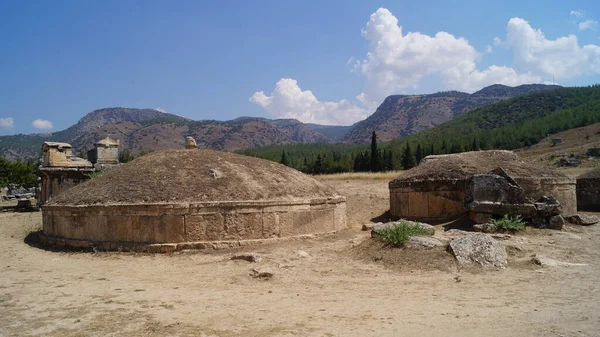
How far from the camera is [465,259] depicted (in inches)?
332

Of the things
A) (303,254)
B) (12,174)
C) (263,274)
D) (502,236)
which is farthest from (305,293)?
(12,174)

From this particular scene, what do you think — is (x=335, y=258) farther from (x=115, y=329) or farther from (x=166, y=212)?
(x=115, y=329)

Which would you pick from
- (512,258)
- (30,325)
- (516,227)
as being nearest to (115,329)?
(30,325)

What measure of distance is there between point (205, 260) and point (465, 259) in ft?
18.2

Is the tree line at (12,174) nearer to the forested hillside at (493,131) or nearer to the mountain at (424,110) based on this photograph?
the forested hillside at (493,131)

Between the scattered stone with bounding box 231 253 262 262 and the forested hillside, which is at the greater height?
the forested hillside

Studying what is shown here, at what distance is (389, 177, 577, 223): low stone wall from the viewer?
45.8 feet

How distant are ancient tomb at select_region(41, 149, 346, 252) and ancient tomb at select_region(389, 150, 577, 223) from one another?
410 centimetres

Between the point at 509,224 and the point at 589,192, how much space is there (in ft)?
33.3

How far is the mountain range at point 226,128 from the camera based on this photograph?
130 m

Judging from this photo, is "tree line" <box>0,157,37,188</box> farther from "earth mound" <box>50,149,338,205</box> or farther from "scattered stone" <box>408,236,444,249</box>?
"scattered stone" <box>408,236,444,249</box>

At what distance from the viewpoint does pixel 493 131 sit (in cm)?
8219

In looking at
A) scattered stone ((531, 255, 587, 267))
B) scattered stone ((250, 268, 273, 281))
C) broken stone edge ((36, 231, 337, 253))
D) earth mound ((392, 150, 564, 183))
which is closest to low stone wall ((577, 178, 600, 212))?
earth mound ((392, 150, 564, 183))

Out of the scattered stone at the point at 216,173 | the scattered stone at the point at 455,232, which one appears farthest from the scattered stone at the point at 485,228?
the scattered stone at the point at 216,173
